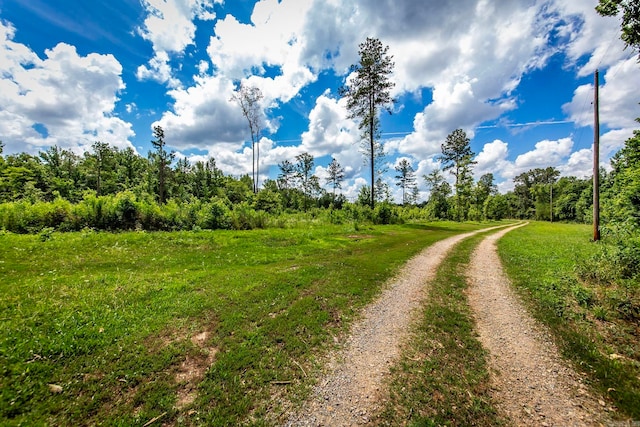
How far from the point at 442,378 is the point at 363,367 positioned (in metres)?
1.31

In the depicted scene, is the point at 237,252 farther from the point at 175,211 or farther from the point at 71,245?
the point at 175,211

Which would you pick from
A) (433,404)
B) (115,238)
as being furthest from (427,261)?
(115,238)

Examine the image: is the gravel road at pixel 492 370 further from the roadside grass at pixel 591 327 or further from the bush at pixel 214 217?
the bush at pixel 214 217

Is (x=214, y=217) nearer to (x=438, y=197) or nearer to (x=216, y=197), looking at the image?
(x=216, y=197)

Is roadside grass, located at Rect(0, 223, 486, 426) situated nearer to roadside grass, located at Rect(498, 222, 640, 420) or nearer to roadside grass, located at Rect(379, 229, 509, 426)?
roadside grass, located at Rect(379, 229, 509, 426)

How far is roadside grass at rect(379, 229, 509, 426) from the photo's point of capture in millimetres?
3365

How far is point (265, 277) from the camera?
8547 mm

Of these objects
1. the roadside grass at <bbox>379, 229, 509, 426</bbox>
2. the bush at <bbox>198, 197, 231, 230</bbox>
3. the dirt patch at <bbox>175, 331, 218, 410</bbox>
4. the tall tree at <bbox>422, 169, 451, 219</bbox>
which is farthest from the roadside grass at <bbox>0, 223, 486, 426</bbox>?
the tall tree at <bbox>422, 169, 451, 219</bbox>

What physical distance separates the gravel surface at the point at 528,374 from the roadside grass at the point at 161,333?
117 inches

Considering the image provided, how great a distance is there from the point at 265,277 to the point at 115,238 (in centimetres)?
1008

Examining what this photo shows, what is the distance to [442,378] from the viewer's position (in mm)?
4066

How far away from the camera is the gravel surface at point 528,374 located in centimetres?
337

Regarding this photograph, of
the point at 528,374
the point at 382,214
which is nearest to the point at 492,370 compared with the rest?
the point at 528,374

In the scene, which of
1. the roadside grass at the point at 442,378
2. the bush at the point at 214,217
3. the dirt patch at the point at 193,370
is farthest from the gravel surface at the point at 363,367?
the bush at the point at 214,217
